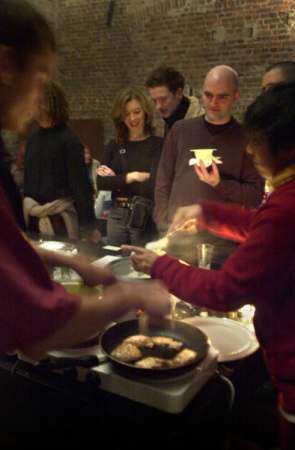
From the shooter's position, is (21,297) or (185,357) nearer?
(21,297)

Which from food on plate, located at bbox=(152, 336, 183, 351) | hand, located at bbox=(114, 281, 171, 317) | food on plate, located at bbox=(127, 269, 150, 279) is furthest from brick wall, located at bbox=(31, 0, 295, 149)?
hand, located at bbox=(114, 281, 171, 317)

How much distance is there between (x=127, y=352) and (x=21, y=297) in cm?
62

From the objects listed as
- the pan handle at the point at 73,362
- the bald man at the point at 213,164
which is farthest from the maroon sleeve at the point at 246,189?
the pan handle at the point at 73,362

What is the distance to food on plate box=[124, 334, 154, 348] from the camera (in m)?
1.53

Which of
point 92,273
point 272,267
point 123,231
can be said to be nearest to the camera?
point 272,267

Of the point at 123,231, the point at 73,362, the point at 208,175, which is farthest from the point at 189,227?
the point at 123,231

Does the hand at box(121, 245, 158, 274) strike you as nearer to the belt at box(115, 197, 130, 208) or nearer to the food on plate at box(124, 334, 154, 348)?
the food on plate at box(124, 334, 154, 348)

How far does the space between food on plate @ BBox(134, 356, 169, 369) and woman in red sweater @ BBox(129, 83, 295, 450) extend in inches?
9.3

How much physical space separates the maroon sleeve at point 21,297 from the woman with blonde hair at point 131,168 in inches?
97.2

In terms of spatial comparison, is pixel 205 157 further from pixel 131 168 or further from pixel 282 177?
pixel 282 177

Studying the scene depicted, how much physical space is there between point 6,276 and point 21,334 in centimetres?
13

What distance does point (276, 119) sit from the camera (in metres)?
1.40

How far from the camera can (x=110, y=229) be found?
11.8 ft

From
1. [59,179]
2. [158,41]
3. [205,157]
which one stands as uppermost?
[158,41]
